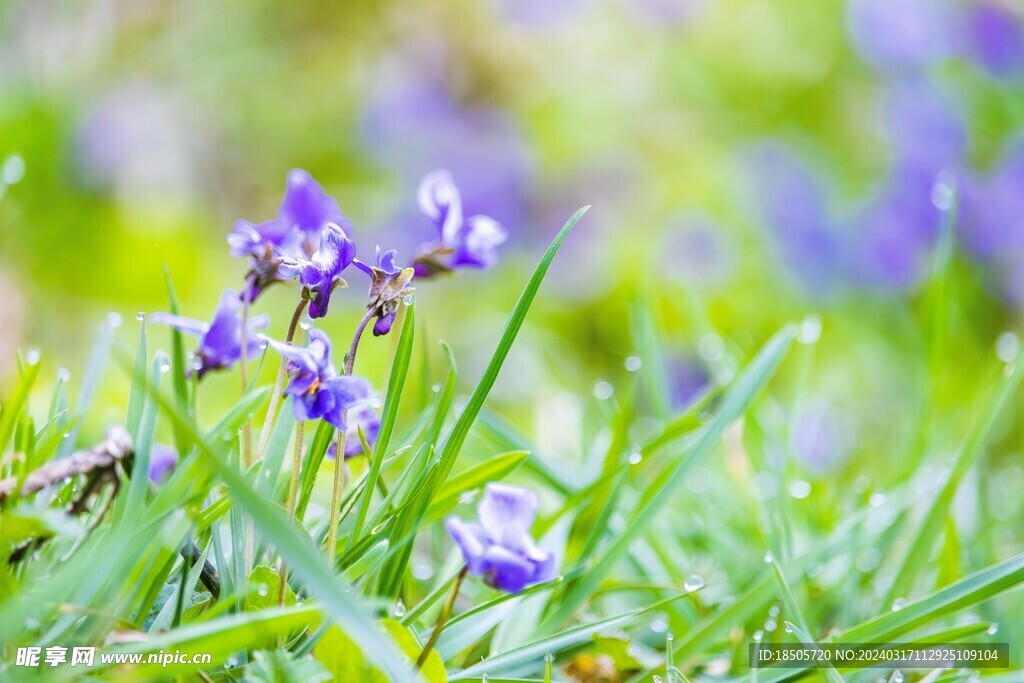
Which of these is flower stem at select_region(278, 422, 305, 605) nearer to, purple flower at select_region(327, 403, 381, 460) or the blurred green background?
purple flower at select_region(327, 403, 381, 460)

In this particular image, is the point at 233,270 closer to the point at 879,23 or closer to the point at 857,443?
the point at 857,443

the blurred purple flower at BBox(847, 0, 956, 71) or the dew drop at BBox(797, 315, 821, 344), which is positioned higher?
the blurred purple flower at BBox(847, 0, 956, 71)

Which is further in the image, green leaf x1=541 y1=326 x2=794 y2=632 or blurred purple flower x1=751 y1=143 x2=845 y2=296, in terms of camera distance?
blurred purple flower x1=751 y1=143 x2=845 y2=296

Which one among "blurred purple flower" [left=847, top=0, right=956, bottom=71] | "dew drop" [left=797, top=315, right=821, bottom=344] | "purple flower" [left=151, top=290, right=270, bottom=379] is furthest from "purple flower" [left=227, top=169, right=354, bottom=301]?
"blurred purple flower" [left=847, top=0, right=956, bottom=71]

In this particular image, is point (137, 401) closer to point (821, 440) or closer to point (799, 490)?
point (799, 490)

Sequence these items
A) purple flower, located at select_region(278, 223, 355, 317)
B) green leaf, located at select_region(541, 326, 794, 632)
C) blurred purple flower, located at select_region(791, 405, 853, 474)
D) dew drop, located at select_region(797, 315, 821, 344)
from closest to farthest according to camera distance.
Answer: purple flower, located at select_region(278, 223, 355, 317), green leaf, located at select_region(541, 326, 794, 632), dew drop, located at select_region(797, 315, 821, 344), blurred purple flower, located at select_region(791, 405, 853, 474)

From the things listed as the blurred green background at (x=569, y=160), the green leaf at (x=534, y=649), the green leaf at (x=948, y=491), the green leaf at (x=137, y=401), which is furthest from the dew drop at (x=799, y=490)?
the blurred green background at (x=569, y=160)

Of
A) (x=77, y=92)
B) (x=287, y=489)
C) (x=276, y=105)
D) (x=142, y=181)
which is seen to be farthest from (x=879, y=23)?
(x=287, y=489)
